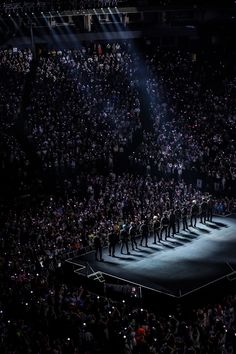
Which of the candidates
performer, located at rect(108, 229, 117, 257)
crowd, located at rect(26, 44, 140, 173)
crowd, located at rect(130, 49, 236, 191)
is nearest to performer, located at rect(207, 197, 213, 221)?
crowd, located at rect(130, 49, 236, 191)

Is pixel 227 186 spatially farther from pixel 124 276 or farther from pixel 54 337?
pixel 54 337

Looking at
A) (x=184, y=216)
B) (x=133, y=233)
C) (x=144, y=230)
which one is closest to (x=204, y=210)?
(x=184, y=216)

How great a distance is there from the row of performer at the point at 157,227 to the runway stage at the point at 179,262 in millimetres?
332

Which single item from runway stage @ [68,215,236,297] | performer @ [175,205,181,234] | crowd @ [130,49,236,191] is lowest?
runway stage @ [68,215,236,297]

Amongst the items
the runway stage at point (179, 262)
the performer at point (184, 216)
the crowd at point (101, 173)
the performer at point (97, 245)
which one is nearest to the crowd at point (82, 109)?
the crowd at point (101, 173)

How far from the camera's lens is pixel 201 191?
33250 millimetres

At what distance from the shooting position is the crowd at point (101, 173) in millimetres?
18391

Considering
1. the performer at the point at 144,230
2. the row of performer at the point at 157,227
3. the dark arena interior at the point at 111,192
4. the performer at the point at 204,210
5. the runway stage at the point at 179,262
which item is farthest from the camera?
the performer at the point at 204,210

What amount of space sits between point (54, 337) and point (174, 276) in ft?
19.6

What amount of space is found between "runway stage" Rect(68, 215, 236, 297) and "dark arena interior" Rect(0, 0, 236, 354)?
81 mm

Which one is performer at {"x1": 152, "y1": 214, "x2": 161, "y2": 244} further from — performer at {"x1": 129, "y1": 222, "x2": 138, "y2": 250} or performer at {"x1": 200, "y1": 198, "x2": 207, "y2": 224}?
performer at {"x1": 200, "y1": 198, "x2": 207, "y2": 224}

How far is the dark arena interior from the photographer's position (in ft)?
63.0

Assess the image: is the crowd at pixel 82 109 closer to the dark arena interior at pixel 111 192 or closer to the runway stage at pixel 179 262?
the dark arena interior at pixel 111 192

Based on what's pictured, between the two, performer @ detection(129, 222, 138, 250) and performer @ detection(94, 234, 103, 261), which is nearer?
performer @ detection(94, 234, 103, 261)
